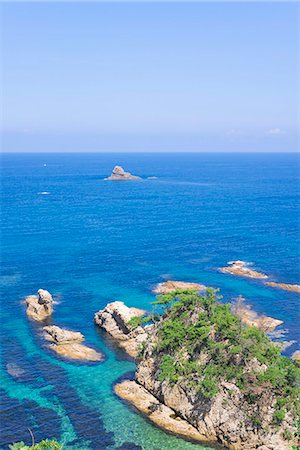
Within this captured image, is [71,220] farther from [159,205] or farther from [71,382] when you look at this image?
[71,382]

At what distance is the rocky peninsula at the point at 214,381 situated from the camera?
150ft

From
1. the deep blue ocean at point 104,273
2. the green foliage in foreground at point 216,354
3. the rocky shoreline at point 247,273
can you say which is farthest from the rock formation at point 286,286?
the green foliage in foreground at point 216,354

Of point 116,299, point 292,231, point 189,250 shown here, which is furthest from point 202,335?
point 292,231

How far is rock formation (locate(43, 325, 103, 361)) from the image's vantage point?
62.7m

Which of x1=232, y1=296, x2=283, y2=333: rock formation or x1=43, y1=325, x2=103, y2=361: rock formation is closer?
x1=43, y1=325, x2=103, y2=361: rock formation

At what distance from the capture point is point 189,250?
113 meters

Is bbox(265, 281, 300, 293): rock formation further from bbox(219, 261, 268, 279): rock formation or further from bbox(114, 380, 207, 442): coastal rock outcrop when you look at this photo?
bbox(114, 380, 207, 442): coastal rock outcrop

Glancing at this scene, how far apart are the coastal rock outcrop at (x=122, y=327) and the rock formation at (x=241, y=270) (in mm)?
31754

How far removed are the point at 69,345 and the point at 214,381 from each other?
A: 24.4 m

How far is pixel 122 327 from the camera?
68812 millimetres

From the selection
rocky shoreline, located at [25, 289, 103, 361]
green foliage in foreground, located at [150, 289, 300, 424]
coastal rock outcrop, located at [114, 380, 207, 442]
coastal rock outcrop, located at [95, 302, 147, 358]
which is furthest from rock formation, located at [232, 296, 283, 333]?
rocky shoreline, located at [25, 289, 103, 361]

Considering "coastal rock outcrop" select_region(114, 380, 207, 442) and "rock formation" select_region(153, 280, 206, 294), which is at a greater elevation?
"rock formation" select_region(153, 280, 206, 294)

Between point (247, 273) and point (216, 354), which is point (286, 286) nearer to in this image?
point (247, 273)

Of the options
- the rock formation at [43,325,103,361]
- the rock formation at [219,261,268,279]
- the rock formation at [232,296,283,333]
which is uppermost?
the rock formation at [219,261,268,279]
